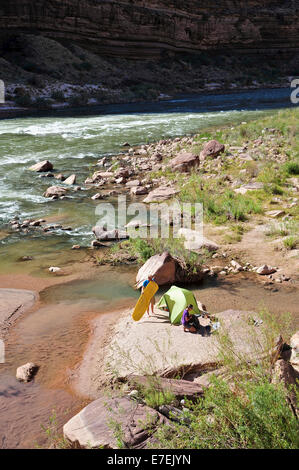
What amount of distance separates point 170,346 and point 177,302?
30.4 inches

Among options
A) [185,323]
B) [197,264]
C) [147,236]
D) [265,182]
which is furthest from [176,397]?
[265,182]

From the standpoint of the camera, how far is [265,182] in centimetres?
1074

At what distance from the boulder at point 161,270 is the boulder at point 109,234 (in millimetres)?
2012

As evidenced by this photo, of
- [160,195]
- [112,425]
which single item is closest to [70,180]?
[160,195]

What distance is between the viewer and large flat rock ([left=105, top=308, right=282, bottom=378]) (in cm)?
438

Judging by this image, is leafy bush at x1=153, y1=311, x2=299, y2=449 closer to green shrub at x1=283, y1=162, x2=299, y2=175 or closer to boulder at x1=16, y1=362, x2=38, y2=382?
boulder at x1=16, y1=362, x2=38, y2=382

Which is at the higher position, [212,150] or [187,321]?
[212,150]

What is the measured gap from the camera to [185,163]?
517 inches

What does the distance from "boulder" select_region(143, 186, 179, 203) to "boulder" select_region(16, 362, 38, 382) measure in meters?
6.77

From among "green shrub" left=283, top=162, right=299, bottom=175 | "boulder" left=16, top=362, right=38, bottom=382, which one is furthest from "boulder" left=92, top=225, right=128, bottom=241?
"green shrub" left=283, top=162, right=299, bottom=175

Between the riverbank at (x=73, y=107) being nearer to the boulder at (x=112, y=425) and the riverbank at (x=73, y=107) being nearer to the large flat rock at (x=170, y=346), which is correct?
the large flat rock at (x=170, y=346)

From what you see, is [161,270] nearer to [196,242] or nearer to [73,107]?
[196,242]

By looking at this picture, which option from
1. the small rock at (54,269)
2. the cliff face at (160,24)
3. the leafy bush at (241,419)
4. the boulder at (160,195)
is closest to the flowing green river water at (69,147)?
the small rock at (54,269)
